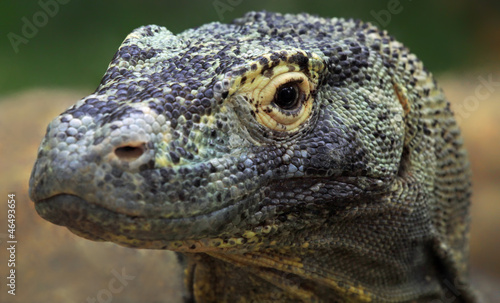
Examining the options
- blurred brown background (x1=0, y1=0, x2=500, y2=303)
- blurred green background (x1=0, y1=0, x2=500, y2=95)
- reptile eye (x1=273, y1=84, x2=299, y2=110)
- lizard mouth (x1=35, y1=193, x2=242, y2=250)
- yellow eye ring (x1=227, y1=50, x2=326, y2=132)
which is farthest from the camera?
blurred green background (x1=0, y1=0, x2=500, y2=95)

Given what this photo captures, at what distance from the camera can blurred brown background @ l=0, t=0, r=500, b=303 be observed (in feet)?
18.4

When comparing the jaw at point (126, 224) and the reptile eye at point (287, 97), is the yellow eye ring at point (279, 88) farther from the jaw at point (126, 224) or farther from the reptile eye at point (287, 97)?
the jaw at point (126, 224)

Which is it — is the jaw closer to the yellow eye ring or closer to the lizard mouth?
the lizard mouth

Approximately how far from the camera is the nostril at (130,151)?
2871mm

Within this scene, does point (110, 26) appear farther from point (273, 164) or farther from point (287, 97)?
point (273, 164)

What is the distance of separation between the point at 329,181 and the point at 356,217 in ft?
1.31

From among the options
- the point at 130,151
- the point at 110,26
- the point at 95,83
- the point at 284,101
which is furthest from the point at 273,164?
the point at 110,26

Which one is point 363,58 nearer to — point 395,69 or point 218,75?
point 395,69

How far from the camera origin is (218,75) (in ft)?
11.0

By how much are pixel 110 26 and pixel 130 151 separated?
34.6 feet

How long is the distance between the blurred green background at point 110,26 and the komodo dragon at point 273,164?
7935mm

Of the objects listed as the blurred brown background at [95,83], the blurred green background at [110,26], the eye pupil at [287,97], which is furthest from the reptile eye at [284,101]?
the blurred green background at [110,26]

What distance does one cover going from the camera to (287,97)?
3.54m

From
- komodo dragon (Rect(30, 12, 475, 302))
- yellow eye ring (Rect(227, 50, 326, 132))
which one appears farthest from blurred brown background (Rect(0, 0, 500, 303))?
yellow eye ring (Rect(227, 50, 326, 132))
